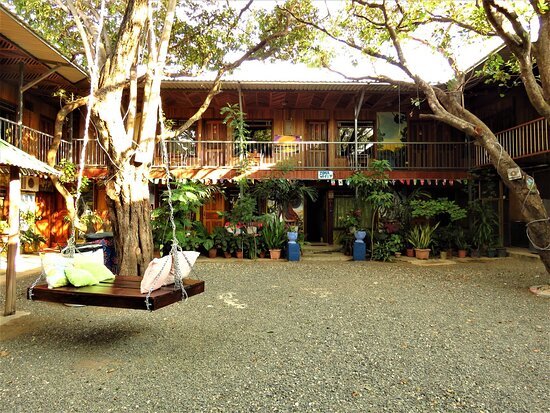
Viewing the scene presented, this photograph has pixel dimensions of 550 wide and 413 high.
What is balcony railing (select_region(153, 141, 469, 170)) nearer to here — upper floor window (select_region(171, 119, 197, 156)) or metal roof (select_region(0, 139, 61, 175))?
upper floor window (select_region(171, 119, 197, 156))

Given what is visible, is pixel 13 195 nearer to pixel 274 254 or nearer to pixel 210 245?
pixel 210 245

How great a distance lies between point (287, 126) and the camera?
49.8 ft

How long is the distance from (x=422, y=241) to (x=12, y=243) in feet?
33.1

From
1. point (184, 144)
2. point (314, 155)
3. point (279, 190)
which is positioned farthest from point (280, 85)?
point (184, 144)

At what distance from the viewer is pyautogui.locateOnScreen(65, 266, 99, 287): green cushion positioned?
12.7 ft

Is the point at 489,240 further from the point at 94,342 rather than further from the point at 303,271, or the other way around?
the point at 94,342

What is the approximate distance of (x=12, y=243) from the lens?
5.00 metres

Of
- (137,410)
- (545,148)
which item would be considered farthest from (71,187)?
(545,148)

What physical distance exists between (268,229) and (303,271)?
248 cm

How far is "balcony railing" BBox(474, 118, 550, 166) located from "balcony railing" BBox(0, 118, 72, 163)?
13813 millimetres

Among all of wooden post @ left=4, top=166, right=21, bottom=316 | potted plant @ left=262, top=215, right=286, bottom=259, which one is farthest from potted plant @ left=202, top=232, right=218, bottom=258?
wooden post @ left=4, top=166, right=21, bottom=316

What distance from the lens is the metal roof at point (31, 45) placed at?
7.06 meters

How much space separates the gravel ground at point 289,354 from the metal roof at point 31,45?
16.7ft

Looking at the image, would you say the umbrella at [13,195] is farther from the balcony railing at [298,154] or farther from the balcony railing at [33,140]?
the balcony railing at [298,154]
